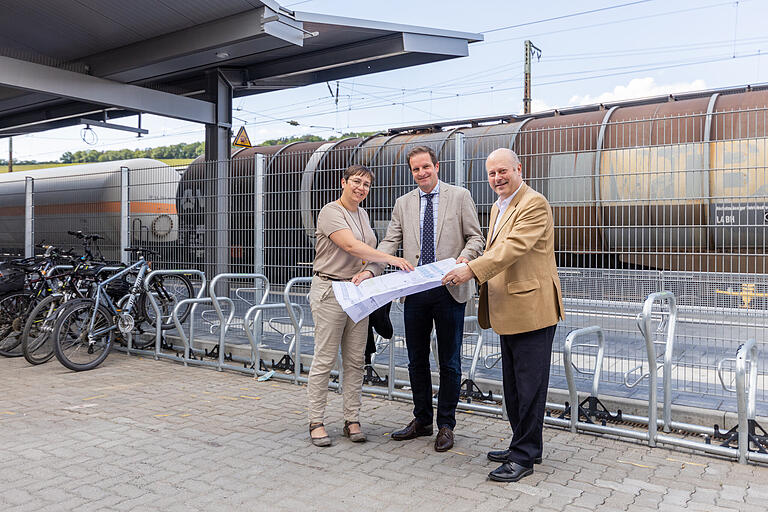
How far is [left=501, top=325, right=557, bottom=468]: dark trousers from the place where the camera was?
11.3ft

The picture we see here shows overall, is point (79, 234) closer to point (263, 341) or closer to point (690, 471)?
point (263, 341)

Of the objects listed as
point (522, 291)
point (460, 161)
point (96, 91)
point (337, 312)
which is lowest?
point (337, 312)

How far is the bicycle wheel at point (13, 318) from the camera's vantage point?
23.6 ft

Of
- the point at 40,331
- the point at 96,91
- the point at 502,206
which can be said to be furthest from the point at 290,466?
the point at 96,91

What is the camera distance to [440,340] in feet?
13.1

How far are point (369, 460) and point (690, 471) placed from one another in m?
1.84

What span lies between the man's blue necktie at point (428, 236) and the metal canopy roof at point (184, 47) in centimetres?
462

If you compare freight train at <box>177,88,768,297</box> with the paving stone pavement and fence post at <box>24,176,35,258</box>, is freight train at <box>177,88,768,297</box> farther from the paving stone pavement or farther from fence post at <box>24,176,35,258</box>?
fence post at <box>24,176,35,258</box>

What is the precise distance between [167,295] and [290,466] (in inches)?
185

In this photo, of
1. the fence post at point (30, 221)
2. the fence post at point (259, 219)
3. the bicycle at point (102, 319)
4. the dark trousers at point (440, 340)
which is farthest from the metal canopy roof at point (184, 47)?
the dark trousers at point (440, 340)

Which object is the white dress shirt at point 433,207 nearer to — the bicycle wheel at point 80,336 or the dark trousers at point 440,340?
the dark trousers at point 440,340

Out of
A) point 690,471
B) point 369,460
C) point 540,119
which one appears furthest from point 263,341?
point 540,119

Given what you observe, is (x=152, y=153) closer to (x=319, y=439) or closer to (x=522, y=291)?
(x=319, y=439)

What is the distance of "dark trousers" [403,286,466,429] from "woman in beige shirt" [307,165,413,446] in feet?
1.18
